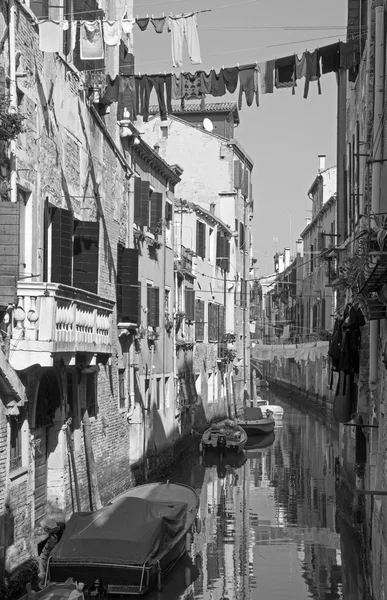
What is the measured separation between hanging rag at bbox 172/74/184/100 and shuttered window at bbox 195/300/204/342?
2161 cm

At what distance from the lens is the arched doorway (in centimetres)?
1606

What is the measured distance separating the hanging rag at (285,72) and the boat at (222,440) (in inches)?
783

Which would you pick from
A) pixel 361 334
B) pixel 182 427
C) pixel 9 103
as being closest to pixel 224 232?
pixel 182 427

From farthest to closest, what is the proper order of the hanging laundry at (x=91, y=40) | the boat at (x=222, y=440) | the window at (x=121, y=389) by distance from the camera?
the boat at (x=222, y=440), the window at (x=121, y=389), the hanging laundry at (x=91, y=40)

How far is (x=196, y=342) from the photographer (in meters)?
37.9

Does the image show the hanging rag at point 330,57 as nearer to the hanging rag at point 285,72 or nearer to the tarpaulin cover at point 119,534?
the hanging rag at point 285,72

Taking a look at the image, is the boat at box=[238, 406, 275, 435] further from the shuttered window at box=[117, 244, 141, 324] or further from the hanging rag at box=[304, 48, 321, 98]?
the hanging rag at box=[304, 48, 321, 98]

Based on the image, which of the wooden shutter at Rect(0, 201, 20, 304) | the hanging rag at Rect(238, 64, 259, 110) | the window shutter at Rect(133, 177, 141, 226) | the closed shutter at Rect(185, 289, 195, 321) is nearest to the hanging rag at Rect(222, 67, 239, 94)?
the hanging rag at Rect(238, 64, 259, 110)

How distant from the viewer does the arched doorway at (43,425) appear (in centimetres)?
1606

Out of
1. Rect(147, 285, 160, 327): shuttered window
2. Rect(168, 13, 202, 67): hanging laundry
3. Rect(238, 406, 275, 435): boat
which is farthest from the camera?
→ Rect(238, 406, 275, 435): boat

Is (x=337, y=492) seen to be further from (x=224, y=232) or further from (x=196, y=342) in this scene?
(x=224, y=232)

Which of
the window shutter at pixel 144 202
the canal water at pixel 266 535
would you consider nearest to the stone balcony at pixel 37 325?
the canal water at pixel 266 535

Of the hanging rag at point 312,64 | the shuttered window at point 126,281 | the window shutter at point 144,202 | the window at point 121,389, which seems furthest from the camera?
the window shutter at point 144,202

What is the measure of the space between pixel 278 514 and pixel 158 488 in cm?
601
